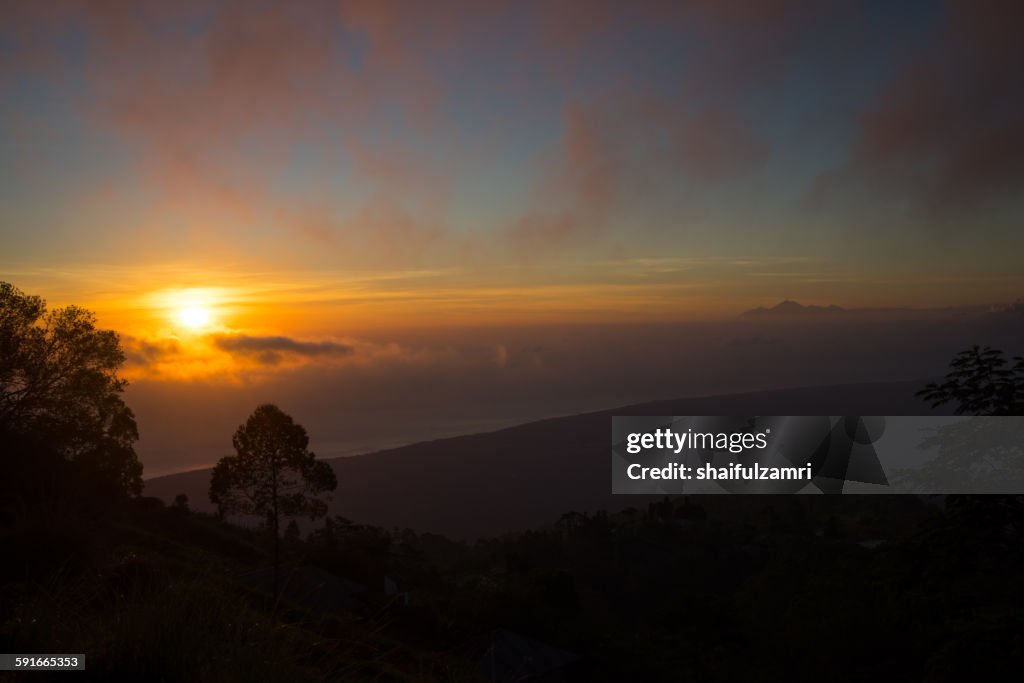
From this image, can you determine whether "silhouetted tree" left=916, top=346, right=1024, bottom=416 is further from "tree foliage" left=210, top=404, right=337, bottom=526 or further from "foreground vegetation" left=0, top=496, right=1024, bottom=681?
"tree foliage" left=210, top=404, right=337, bottom=526

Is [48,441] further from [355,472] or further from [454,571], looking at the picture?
[355,472]

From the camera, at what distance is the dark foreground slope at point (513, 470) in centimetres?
10675

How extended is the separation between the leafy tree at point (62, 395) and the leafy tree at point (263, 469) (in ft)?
17.4

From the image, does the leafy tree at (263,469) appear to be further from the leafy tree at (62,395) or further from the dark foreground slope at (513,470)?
the dark foreground slope at (513,470)

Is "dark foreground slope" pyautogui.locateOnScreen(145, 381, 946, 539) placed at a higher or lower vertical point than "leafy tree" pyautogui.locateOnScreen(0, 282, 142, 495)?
lower

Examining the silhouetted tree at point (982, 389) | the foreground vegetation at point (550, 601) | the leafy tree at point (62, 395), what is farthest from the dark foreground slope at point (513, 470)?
the silhouetted tree at point (982, 389)

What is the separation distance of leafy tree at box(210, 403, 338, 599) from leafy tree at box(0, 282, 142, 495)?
17.4 feet

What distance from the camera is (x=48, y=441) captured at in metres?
24.0

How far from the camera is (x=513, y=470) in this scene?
12569 centimetres

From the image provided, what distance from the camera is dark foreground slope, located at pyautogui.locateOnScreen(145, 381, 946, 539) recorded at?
10675cm

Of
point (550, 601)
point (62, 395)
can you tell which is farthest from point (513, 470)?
point (62, 395)

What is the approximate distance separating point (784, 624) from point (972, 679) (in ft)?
65.9

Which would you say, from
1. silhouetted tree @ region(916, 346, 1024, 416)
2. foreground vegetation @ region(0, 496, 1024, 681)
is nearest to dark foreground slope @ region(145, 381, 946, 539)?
foreground vegetation @ region(0, 496, 1024, 681)

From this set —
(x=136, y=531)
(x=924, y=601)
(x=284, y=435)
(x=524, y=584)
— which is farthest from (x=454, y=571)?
(x=924, y=601)
